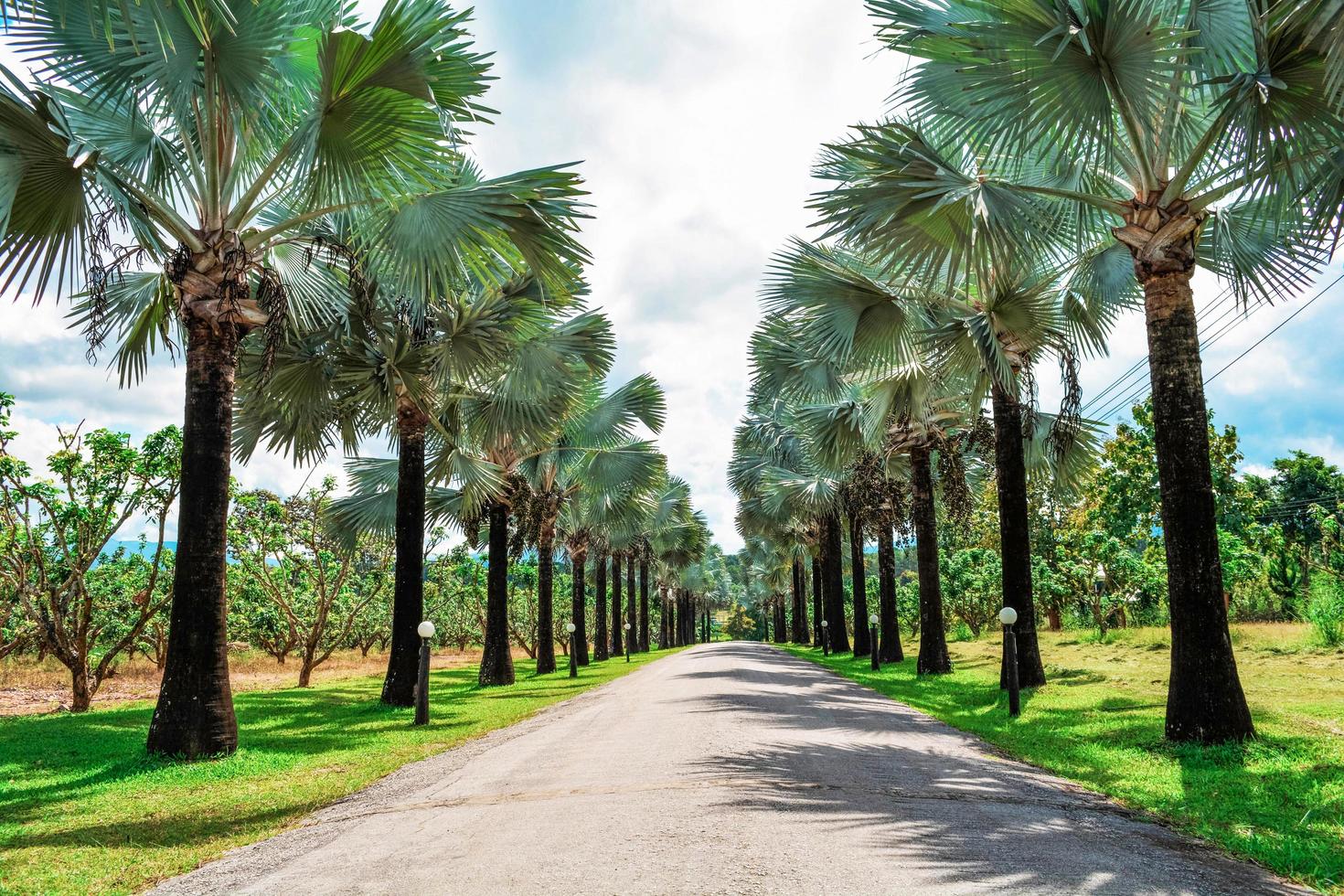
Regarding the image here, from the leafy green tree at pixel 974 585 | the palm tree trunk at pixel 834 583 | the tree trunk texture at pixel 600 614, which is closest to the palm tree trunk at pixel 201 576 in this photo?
the palm tree trunk at pixel 834 583

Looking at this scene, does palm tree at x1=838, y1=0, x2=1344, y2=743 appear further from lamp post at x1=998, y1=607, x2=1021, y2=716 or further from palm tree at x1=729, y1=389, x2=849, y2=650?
palm tree at x1=729, y1=389, x2=849, y2=650

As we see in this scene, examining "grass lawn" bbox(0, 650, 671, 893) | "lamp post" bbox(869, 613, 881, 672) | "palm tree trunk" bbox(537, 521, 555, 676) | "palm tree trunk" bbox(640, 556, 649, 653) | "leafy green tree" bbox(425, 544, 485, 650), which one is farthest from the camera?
"palm tree trunk" bbox(640, 556, 649, 653)

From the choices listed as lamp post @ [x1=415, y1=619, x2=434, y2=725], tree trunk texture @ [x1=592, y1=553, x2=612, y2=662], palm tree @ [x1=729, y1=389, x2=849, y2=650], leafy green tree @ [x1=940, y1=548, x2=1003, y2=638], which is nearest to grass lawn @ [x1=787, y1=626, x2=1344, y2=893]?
lamp post @ [x1=415, y1=619, x2=434, y2=725]

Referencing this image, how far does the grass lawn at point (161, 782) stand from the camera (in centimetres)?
483

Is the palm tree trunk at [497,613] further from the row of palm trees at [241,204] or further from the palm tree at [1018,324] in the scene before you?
the palm tree at [1018,324]

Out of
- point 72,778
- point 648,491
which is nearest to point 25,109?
point 72,778

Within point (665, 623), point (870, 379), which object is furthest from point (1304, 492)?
point (870, 379)

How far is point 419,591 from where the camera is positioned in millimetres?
13391

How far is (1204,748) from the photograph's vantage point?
7.10 metres

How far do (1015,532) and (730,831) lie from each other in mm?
9730

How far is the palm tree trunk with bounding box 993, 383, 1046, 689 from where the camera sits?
12680 millimetres

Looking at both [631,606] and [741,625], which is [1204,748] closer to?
[631,606]

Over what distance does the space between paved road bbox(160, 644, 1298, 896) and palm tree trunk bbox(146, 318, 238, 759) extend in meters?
2.20

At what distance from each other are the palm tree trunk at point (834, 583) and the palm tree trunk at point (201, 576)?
21.1m
